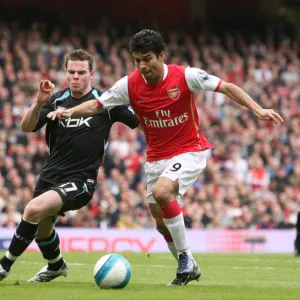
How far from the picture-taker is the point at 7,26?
26.6 meters

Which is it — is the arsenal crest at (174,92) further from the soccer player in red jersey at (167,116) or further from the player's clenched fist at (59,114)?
the player's clenched fist at (59,114)

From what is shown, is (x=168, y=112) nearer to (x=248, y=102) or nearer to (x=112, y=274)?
(x=248, y=102)

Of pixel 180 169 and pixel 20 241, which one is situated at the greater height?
pixel 180 169

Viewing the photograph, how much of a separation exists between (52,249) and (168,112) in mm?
1988

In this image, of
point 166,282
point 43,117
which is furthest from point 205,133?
point 43,117

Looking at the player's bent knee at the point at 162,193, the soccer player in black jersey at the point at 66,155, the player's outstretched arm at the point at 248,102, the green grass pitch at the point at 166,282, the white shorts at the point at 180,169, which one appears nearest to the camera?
the green grass pitch at the point at 166,282

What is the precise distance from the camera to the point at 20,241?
9188 mm

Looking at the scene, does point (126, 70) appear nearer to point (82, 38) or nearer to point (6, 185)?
point (82, 38)

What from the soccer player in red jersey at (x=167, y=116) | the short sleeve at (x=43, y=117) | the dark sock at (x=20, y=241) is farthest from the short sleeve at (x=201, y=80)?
the dark sock at (x=20, y=241)

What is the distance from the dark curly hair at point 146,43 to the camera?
903 cm

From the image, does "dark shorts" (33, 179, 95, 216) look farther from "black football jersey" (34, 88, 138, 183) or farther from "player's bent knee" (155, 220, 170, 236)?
"player's bent knee" (155, 220, 170, 236)

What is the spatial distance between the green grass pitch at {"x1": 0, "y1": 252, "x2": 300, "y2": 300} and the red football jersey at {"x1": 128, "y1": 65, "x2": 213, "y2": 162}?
1393 millimetres

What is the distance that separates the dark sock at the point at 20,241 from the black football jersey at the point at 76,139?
26.5 inches

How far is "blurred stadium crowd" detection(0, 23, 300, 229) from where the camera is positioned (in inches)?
813
